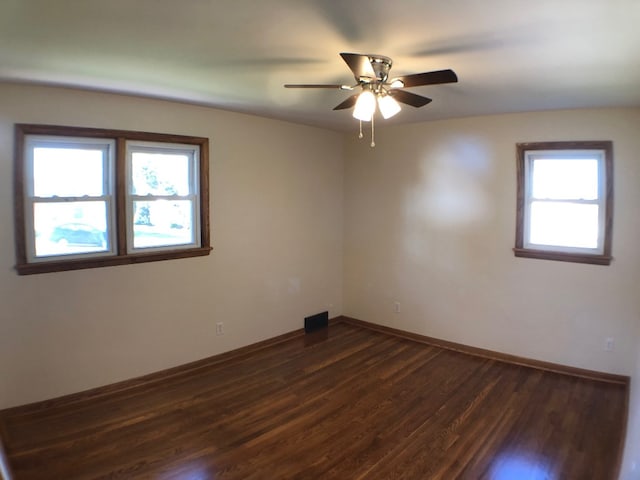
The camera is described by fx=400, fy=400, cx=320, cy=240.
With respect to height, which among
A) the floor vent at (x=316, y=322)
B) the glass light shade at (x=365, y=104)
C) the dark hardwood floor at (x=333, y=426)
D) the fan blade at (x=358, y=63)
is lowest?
the dark hardwood floor at (x=333, y=426)

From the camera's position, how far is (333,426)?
3004 millimetres

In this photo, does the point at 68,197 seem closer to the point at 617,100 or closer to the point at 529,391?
the point at 529,391

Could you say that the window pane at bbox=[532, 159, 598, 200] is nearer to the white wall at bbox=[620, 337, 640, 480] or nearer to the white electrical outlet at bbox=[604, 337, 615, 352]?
the white electrical outlet at bbox=[604, 337, 615, 352]

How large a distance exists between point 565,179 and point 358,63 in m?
2.97

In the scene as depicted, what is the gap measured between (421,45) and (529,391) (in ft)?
10.1

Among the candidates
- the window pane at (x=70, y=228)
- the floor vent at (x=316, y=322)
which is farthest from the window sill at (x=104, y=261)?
the floor vent at (x=316, y=322)

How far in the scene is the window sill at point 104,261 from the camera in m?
3.05

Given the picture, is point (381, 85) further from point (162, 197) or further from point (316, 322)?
point (316, 322)

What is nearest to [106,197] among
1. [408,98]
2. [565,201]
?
[408,98]

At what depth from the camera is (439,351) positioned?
4.55 metres

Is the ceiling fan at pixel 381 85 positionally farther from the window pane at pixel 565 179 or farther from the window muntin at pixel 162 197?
the window pane at pixel 565 179

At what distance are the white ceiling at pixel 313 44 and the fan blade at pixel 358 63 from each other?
0.40ft

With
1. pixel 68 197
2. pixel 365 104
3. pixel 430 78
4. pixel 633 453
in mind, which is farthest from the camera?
pixel 68 197

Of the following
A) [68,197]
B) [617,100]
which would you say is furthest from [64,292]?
[617,100]
